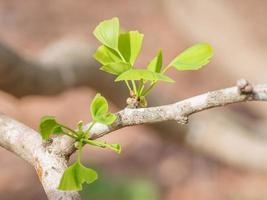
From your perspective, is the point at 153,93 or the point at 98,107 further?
the point at 153,93

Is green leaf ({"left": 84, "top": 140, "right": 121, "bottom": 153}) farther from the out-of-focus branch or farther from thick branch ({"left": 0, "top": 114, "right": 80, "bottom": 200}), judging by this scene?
the out-of-focus branch

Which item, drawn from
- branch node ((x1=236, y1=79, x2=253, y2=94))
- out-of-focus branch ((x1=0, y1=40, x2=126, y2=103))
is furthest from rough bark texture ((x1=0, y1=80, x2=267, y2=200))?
out-of-focus branch ((x1=0, y1=40, x2=126, y2=103))

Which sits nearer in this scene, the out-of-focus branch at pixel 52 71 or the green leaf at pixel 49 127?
the green leaf at pixel 49 127

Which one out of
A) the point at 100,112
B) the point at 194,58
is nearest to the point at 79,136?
the point at 100,112

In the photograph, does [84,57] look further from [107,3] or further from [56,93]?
[107,3]

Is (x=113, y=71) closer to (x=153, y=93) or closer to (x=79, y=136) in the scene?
(x=79, y=136)

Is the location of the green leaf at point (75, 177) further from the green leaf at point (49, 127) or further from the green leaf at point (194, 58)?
the green leaf at point (194, 58)

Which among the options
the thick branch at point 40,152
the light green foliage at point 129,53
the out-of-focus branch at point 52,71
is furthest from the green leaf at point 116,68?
the out-of-focus branch at point 52,71

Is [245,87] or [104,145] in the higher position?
[245,87]
